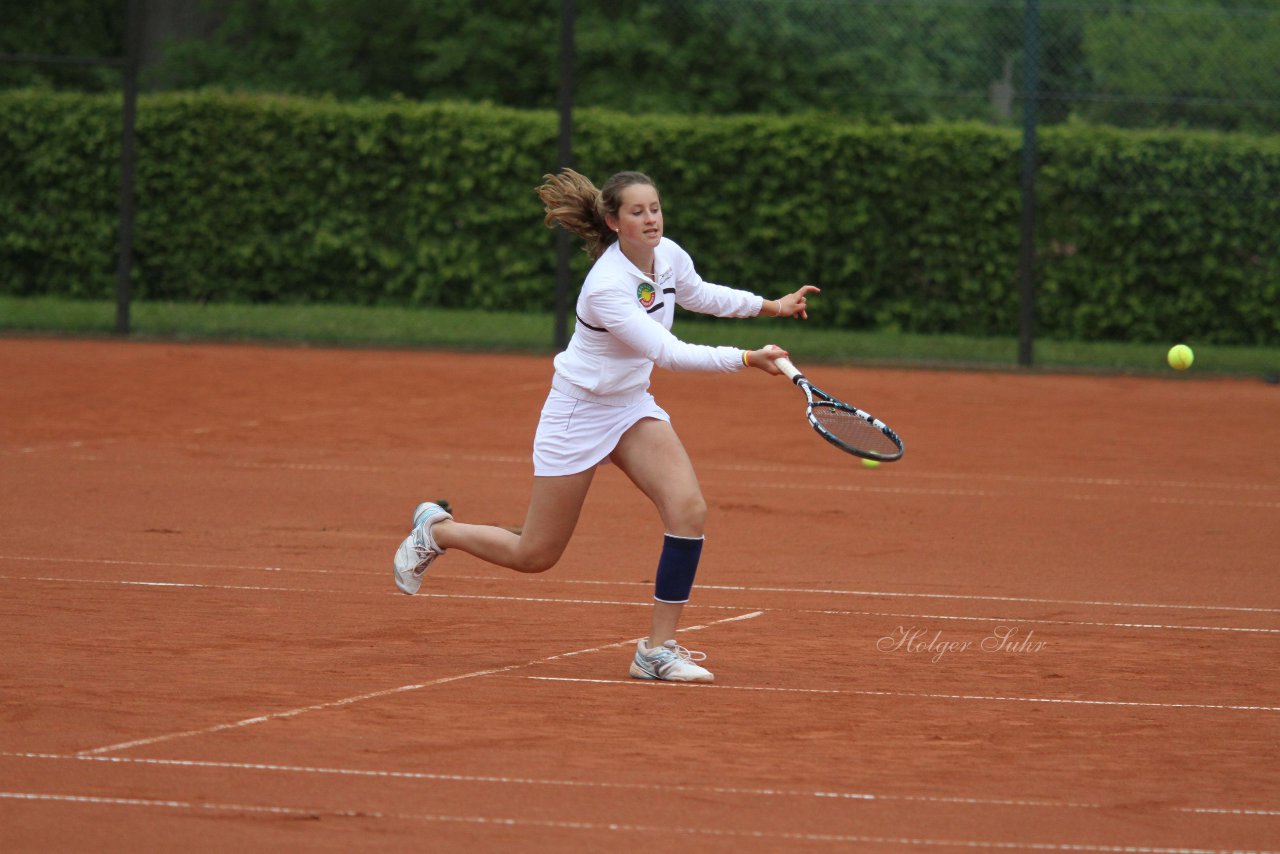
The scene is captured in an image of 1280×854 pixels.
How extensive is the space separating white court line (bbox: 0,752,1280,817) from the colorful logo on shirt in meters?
1.84

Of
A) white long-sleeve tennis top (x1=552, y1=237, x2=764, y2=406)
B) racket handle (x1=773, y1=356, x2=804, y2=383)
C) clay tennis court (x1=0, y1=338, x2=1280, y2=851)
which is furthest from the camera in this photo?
white long-sleeve tennis top (x1=552, y1=237, x2=764, y2=406)

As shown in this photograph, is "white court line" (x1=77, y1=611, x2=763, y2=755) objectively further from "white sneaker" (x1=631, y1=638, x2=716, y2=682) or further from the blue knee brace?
the blue knee brace

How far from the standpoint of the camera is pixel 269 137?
65.1 ft

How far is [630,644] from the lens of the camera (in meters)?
6.84

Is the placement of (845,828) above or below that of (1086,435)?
above

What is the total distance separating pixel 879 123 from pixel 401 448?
30.1 ft

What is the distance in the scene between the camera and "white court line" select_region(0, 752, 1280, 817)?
15.8 feet

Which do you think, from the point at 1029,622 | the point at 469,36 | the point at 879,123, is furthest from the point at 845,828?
the point at 469,36

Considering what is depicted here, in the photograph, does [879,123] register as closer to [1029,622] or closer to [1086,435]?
[1086,435]

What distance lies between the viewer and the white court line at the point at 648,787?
4.80 m

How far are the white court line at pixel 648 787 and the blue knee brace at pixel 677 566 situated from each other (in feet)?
4.18

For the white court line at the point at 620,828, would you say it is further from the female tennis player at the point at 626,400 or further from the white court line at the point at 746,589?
the white court line at the point at 746,589

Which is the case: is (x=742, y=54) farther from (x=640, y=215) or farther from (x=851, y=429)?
(x=640, y=215)

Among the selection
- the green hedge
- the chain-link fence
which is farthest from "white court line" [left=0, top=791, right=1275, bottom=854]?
the green hedge
